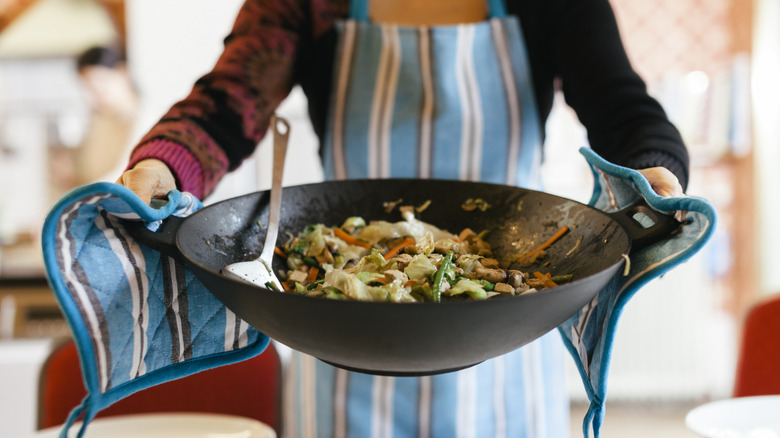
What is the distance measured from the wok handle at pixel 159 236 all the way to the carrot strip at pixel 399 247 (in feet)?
0.79

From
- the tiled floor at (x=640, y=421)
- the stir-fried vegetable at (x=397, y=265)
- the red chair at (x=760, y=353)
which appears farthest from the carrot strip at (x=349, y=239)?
the tiled floor at (x=640, y=421)

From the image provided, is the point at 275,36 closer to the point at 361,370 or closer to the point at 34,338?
the point at 361,370

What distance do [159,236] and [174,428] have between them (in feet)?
1.66

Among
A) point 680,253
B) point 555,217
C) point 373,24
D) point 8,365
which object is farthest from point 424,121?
point 8,365

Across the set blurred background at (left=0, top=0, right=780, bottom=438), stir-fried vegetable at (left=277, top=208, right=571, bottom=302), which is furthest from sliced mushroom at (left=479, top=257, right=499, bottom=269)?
blurred background at (left=0, top=0, right=780, bottom=438)

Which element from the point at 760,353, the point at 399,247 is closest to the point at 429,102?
the point at 399,247

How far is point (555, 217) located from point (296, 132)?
1952 millimetres

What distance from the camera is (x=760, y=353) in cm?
117

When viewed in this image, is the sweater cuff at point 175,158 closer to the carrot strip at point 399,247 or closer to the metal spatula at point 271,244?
the metal spatula at point 271,244

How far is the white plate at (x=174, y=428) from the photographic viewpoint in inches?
33.4

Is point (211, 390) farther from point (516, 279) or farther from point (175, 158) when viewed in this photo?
point (516, 279)

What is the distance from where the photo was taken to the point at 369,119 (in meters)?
1.11

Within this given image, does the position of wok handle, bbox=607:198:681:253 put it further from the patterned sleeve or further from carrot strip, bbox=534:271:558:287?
the patterned sleeve

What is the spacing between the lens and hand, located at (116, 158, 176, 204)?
1.96 ft
